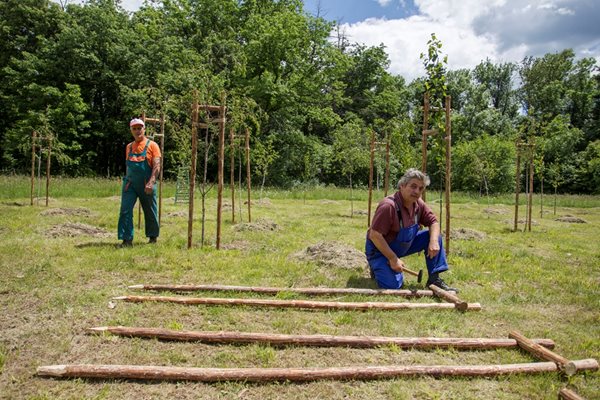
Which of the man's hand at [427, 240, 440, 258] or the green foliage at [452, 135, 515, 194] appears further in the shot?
the green foliage at [452, 135, 515, 194]

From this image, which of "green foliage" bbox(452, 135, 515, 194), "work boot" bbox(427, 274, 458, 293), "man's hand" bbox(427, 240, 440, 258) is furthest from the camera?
"green foliage" bbox(452, 135, 515, 194)

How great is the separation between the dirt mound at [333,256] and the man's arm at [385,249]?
4.64 ft

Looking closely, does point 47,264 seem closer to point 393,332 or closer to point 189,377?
point 189,377

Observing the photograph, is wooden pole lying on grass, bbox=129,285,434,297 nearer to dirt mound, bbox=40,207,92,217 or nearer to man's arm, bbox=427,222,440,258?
man's arm, bbox=427,222,440,258

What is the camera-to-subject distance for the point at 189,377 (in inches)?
126

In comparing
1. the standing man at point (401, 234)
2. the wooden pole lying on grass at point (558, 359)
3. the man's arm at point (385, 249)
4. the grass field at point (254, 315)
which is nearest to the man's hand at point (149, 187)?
the grass field at point (254, 315)

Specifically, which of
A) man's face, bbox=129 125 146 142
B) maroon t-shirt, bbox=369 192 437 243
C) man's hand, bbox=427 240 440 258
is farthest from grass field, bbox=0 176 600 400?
man's face, bbox=129 125 146 142

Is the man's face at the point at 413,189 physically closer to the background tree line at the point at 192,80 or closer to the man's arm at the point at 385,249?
the man's arm at the point at 385,249

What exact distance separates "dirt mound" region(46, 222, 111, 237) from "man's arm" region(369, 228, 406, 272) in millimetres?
6267

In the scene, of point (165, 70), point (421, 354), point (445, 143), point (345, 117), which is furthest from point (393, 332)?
point (345, 117)

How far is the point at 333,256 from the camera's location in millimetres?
7086

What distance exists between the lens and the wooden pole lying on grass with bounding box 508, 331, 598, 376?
3.36m

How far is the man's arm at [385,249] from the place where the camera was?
531cm

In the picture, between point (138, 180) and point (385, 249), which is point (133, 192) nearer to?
point (138, 180)
